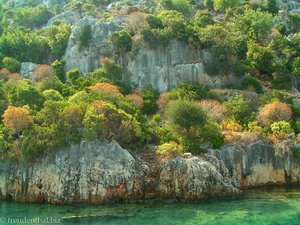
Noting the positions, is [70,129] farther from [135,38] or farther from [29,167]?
[135,38]

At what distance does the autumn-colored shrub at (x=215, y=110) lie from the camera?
44.7 m

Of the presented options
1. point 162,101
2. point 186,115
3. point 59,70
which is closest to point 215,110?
point 162,101

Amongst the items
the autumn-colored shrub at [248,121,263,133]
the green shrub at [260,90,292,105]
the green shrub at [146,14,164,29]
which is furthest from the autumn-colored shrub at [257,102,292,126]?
the green shrub at [146,14,164,29]

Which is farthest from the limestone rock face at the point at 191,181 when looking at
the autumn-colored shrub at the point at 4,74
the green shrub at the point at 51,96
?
the autumn-colored shrub at the point at 4,74

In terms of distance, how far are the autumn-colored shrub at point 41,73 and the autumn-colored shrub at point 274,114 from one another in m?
30.0

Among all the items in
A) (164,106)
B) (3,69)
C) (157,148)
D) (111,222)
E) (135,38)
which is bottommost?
(111,222)

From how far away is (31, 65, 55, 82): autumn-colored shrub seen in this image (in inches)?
2188

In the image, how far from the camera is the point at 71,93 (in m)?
47.1

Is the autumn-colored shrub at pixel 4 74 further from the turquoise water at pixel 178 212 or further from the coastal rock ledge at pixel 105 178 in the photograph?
the turquoise water at pixel 178 212

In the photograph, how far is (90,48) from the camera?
197ft

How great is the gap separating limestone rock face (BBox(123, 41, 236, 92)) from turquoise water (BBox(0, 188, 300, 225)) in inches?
933

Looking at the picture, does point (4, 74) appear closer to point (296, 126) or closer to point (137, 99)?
point (137, 99)

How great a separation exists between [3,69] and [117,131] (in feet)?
89.4

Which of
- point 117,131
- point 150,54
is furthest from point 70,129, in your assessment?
point 150,54
